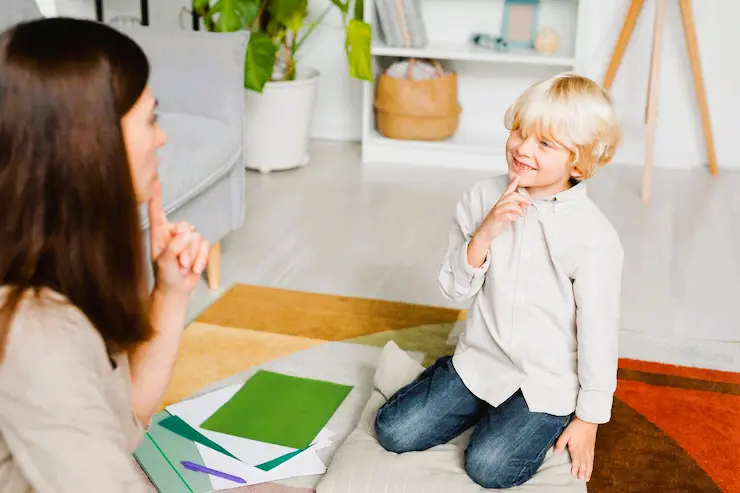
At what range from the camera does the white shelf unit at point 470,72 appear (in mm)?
3352

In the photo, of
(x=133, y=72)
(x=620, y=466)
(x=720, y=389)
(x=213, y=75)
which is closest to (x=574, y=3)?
(x=213, y=75)

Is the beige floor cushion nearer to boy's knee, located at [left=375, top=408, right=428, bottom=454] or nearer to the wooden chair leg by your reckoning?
boy's knee, located at [left=375, top=408, right=428, bottom=454]

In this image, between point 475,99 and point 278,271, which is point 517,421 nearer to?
point 278,271

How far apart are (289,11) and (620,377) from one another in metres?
1.87

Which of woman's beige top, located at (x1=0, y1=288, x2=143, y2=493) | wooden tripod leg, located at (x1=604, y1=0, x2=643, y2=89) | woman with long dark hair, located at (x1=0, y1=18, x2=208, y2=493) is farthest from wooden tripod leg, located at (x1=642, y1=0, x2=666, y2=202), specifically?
woman's beige top, located at (x1=0, y1=288, x2=143, y2=493)

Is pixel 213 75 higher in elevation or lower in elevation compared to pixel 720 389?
higher

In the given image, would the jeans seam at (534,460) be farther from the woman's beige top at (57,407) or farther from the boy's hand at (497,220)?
the woman's beige top at (57,407)

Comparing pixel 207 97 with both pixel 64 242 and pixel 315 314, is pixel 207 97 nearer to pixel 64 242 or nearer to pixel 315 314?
pixel 315 314

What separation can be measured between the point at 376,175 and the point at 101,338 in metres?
2.46

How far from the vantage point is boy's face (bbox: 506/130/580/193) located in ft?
4.47

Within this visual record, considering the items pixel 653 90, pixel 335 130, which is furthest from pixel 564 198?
pixel 335 130

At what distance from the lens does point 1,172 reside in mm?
827

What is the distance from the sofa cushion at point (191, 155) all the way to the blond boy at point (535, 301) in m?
0.68

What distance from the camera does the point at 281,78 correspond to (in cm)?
332
